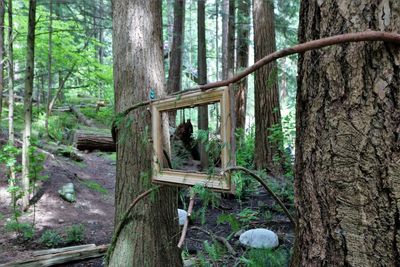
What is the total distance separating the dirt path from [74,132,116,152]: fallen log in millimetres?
1431

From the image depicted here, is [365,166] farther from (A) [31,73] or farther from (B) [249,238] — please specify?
(A) [31,73]

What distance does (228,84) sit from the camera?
1688mm

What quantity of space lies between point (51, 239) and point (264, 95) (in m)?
4.62

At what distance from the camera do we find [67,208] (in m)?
6.77

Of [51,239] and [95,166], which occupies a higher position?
[95,166]

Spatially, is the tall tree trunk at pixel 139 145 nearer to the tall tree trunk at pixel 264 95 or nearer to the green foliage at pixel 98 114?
the tall tree trunk at pixel 264 95

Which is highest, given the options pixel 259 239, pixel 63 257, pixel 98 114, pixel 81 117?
pixel 98 114

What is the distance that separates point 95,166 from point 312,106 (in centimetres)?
886

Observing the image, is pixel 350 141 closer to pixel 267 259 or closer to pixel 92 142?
pixel 267 259

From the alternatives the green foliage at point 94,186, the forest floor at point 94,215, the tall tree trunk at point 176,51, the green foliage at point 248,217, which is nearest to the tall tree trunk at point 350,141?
the forest floor at point 94,215

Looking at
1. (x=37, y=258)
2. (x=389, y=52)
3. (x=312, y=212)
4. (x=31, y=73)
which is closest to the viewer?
(x=389, y=52)

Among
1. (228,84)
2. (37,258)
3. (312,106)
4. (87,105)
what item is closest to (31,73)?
(37,258)

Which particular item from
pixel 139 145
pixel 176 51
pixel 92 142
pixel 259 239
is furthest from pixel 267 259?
pixel 176 51

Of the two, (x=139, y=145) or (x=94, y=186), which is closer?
(x=139, y=145)
